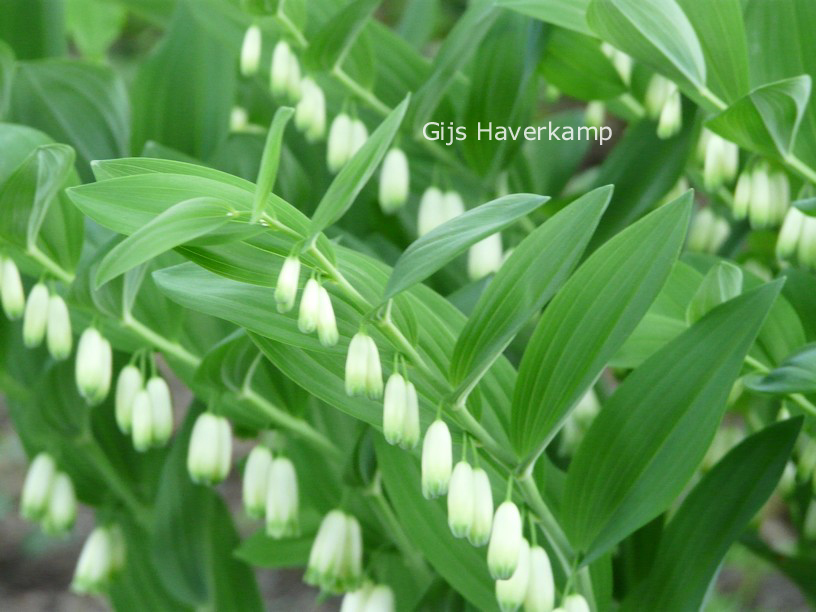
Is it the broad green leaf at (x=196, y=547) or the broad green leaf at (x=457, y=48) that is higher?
the broad green leaf at (x=457, y=48)

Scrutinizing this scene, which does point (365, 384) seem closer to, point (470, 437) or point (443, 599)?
point (470, 437)

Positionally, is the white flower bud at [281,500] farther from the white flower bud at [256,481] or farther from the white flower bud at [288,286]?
the white flower bud at [288,286]

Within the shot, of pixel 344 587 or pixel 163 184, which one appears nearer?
pixel 163 184

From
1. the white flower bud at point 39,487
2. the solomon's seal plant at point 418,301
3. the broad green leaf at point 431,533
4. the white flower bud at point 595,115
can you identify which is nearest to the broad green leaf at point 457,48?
the solomon's seal plant at point 418,301

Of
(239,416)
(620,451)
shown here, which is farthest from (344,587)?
(620,451)

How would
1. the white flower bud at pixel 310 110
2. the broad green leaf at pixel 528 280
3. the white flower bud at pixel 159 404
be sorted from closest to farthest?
the broad green leaf at pixel 528 280, the white flower bud at pixel 159 404, the white flower bud at pixel 310 110

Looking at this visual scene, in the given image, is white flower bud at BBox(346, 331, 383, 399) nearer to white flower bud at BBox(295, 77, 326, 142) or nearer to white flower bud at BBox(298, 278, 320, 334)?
white flower bud at BBox(298, 278, 320, 334)
